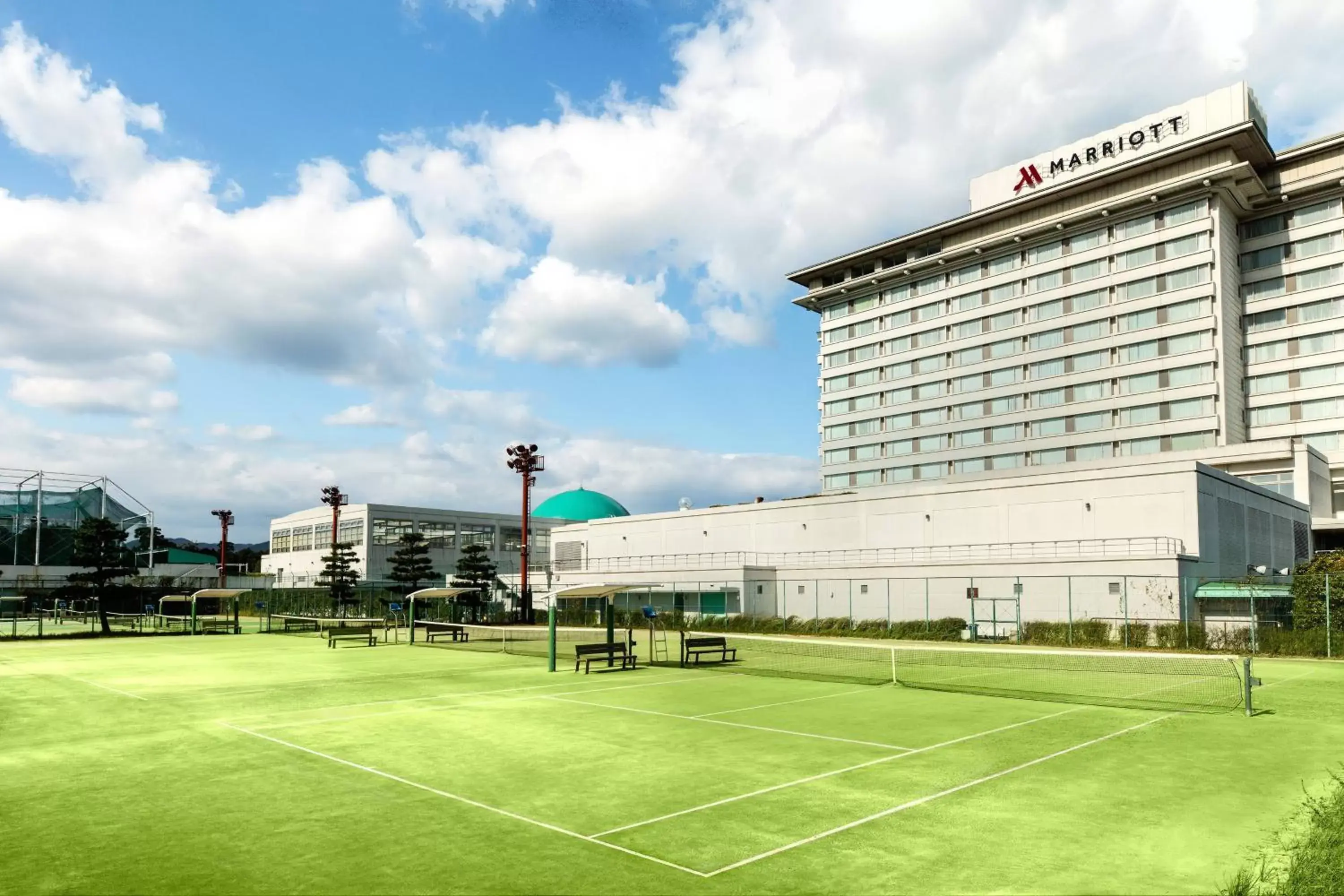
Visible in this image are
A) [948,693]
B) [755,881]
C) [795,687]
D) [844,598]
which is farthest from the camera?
[844,598]

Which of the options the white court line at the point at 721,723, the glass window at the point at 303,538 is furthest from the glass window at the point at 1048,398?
the glass window at the point at 303,538

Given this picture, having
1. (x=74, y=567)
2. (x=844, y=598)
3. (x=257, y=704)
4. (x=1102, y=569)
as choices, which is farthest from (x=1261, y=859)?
(x=74, y=567)

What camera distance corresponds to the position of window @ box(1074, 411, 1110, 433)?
282ft

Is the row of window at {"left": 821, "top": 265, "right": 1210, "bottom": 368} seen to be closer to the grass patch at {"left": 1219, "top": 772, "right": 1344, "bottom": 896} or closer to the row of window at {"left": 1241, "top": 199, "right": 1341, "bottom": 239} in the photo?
the row of window at {"left": 1241, "top": 199, "right": 1341, "bottom": 239}

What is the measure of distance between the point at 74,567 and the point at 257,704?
100890 millimetres

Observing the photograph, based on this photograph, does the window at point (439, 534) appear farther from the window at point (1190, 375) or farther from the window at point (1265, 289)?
the window at point (1265, 289)

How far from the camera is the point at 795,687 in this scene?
25.6m

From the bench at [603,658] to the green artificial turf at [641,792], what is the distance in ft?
19.6

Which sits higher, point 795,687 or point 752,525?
point 752,525

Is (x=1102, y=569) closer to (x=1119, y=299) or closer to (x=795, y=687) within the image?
(x=795, y=687)

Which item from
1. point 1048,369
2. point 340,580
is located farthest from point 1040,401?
point 340,580

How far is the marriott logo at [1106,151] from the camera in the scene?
270 feet

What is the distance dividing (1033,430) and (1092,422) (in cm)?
555

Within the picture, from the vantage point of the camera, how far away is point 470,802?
1199 cm
